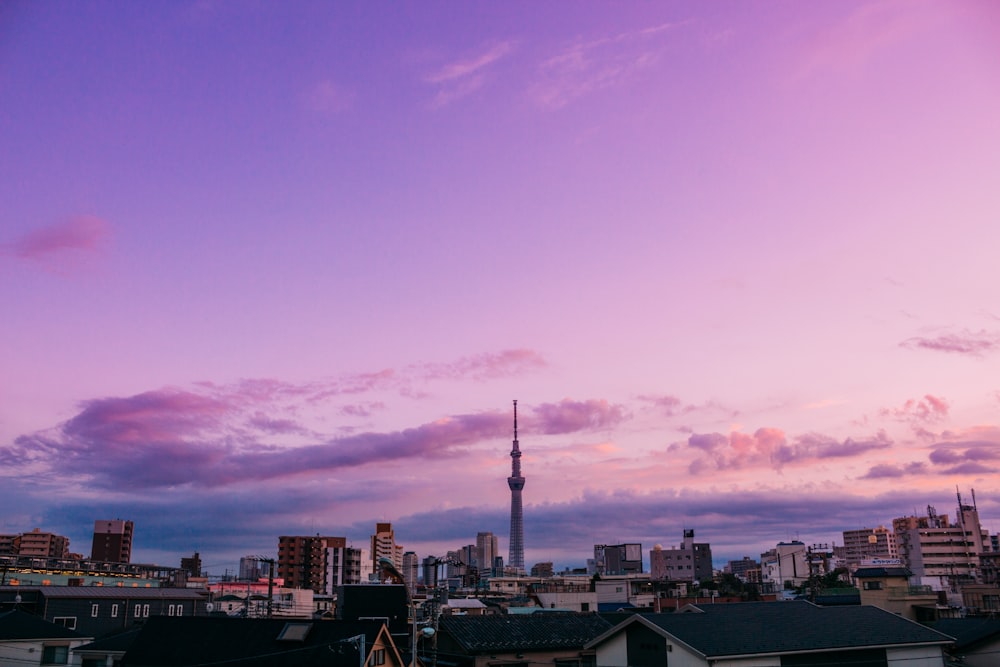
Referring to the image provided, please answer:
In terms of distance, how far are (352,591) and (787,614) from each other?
97.4ft

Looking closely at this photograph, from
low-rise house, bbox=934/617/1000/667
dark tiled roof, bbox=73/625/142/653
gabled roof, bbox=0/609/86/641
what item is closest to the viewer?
low-rise house, bbox=934/617/1000/667

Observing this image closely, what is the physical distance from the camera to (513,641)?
50000mm

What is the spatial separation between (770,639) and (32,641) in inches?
1843

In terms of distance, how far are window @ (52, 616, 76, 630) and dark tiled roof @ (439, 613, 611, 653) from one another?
33581 mm

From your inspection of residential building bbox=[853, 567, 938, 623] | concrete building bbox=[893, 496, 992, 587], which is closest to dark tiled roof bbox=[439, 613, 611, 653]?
residential building bbox=[853, 567, 938, 623]

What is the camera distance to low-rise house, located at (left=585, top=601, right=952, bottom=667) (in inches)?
1512

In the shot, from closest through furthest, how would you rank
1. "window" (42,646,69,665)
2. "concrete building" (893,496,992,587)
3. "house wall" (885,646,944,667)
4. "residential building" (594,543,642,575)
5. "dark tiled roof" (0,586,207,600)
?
"house wall" (885,646,944,667)
"window" (42,646,69,665)
"dark tiled roof" (0,586,207,600)
"concrete building" (893,496,992,587)
"residential building" (594,543,642,575)

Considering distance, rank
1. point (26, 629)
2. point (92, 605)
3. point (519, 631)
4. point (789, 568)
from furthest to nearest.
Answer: point (789, 568)
point (92, 605)
point (26, 629)
point (519, 631)

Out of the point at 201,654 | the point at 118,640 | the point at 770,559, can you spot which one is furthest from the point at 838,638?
the point at 770,559

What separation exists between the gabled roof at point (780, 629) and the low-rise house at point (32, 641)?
118ft

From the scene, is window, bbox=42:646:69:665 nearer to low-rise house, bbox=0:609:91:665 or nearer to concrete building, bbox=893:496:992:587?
low-rise house, bbox=0:609:91:665

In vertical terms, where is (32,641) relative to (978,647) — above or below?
above

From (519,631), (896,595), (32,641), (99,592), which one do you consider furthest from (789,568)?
(32,641)

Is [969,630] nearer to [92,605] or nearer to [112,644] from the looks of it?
[112,644]
